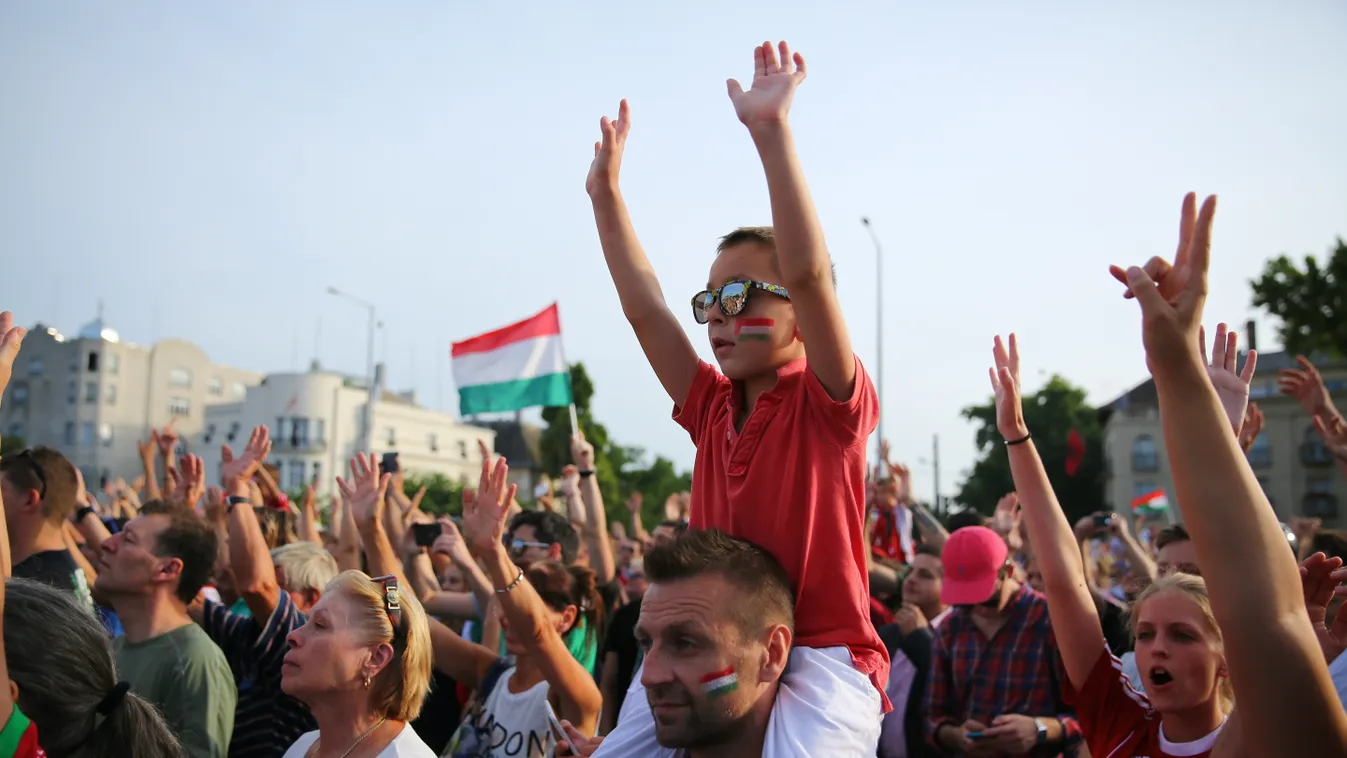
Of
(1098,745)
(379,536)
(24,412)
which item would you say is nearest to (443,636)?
(379,536)

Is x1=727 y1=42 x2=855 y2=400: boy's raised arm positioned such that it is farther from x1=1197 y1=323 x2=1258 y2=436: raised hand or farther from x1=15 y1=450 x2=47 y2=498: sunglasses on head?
x1=15 y1=450 x2=47 y2=498: sunglasses on head

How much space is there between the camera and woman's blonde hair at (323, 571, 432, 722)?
13.4 feet

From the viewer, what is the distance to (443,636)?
18.8 feet

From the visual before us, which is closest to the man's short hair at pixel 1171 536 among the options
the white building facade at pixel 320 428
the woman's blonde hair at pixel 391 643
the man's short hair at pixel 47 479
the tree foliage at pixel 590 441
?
the woman's blonde hair at pixel 391 643

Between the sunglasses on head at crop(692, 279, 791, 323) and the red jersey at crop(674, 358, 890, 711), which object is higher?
the sunglasses on head at crop(692, 279, 791, 323)

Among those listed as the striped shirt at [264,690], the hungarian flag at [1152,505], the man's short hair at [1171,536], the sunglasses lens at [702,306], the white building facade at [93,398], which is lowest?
the striped shirt at [264,690]

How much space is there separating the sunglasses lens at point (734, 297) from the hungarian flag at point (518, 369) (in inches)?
392

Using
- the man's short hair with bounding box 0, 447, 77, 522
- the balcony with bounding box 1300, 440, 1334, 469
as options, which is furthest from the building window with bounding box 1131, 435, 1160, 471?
the man's short hair with bounding box 0, 447, 77, 522

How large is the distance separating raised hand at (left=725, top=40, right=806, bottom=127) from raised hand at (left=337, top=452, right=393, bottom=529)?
329 cm

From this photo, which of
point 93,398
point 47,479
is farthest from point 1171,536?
point 93,398

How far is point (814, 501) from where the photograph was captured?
287 centimetres

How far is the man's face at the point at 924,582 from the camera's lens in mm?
7102

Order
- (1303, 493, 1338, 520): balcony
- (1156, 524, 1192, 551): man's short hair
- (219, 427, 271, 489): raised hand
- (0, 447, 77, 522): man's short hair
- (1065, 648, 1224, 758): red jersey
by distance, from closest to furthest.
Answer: (1065, 648, 1224, 758): red jersey < (1156, 524, 1192, 551): man's short hair < (0, 447, 77, 522): man's short hair < (219, 427, 271, 489): raised hand < (1303, 493, 1338, 520): balcony

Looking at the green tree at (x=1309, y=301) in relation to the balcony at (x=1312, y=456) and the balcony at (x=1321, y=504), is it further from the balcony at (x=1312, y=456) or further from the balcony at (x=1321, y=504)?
the balcony at (x=1312, y=456)
